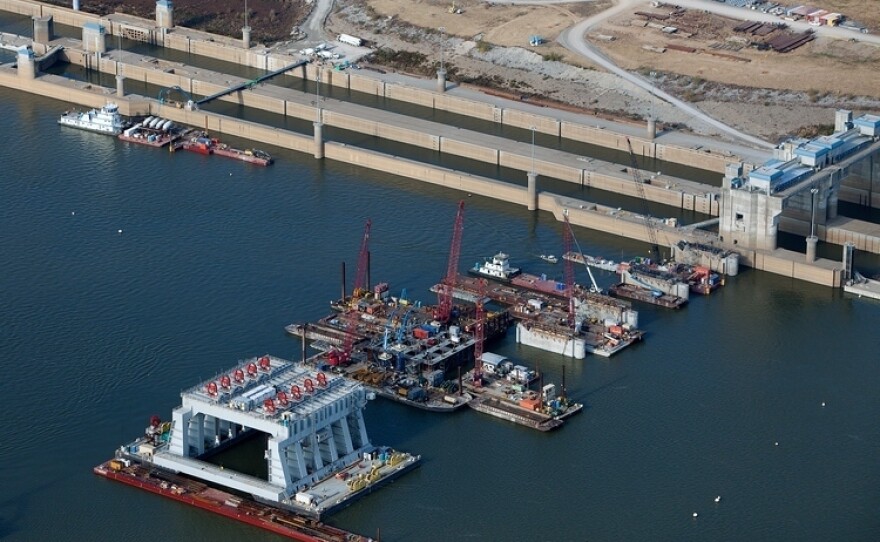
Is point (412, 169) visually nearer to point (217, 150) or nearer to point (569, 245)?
point (217, 150)

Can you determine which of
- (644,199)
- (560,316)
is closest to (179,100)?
(644,199)

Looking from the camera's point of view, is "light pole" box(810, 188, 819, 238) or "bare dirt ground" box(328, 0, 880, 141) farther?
"bare dirt ground" box(328, 0, 880, 141)

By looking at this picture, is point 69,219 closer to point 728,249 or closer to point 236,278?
point 236,278

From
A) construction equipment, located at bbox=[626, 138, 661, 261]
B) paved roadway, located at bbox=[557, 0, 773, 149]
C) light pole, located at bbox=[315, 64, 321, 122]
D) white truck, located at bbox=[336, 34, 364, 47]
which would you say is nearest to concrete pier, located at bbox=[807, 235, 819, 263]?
construction equipment, located at bbox=[626, 138, 661, 261]

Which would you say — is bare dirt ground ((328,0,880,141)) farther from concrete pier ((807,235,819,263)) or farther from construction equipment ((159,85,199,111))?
concrete pier ((807,235,819,263))

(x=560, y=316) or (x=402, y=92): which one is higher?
(x=402, y=92)

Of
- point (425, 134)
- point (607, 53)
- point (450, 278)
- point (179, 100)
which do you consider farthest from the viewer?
point (607, 53)

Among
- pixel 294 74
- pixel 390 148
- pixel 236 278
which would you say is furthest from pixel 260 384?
pixel 294 74
